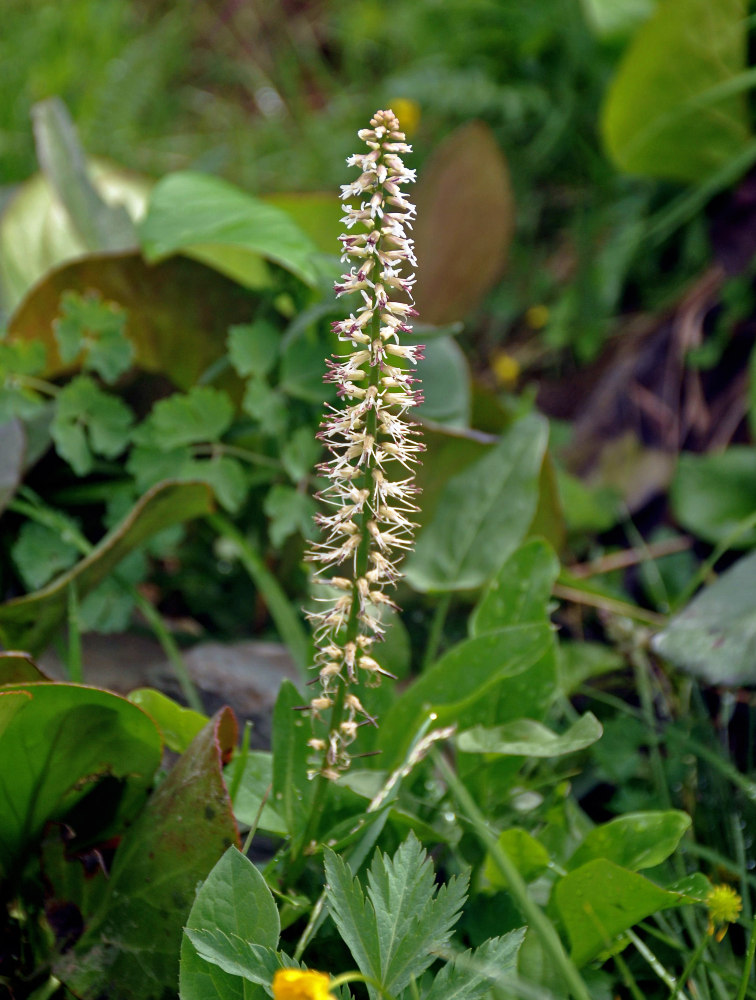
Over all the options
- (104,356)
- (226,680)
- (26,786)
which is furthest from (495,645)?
(104,356)

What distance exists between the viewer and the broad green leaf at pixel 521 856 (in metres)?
0.94

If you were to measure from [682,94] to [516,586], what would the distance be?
4.59ft

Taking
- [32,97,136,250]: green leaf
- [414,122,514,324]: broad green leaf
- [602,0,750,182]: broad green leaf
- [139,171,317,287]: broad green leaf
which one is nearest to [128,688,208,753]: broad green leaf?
[139,171,317,287]: broad green leaf

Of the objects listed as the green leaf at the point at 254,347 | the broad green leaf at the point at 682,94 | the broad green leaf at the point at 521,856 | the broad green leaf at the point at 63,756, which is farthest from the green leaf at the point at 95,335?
the broad green leaf at the point at 682,94

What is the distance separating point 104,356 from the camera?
1.38m

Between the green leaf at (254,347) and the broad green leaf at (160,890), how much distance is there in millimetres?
602

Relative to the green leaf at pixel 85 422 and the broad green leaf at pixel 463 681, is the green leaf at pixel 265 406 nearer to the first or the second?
the green leaf at pixel 85 422

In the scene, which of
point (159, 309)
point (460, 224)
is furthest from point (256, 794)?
point (460, 224)

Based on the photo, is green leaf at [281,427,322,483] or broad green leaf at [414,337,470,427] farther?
broad green leaf at [414,337,470,427]

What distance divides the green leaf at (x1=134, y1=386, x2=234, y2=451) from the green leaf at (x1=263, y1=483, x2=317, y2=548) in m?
0.15

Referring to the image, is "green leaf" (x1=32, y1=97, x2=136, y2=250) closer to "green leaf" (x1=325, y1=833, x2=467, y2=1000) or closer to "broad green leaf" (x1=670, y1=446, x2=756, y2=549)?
"broad green leaf" (x1=670, y1=446, x2=756, y2=549)

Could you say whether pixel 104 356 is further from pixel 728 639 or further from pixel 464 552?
pixel 728 639

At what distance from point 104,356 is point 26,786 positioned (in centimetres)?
68

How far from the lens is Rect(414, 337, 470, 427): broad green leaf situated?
1.51m
